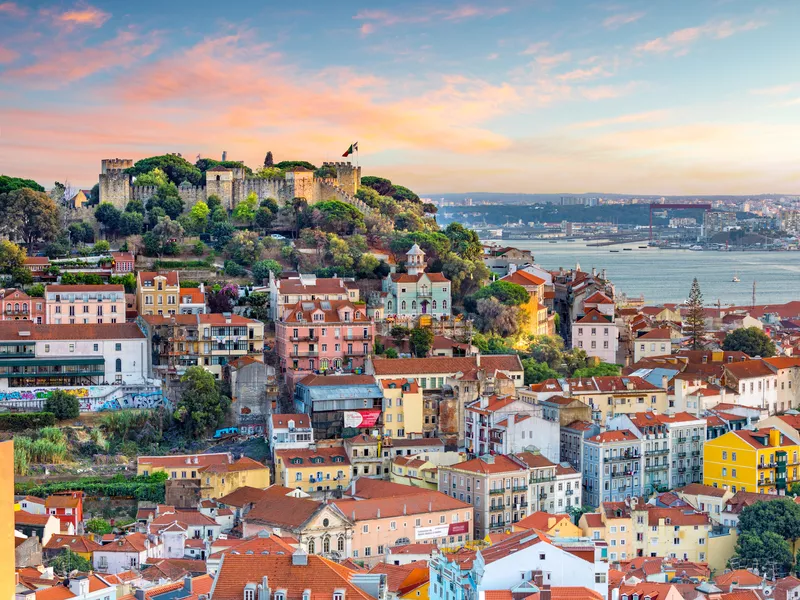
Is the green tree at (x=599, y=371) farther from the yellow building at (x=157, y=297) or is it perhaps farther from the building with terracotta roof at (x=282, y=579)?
the building with terracotta roof at (x=282, y=579)

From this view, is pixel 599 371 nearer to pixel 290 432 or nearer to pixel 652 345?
pixel 652 345

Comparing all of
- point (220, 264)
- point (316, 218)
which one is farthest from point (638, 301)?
point (220, 264)

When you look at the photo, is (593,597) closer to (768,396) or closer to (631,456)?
(631,456)

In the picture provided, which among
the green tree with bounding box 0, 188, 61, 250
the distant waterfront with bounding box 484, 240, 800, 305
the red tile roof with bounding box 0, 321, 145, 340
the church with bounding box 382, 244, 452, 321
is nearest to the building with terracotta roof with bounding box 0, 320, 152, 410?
the red tile roof with bounding box 0, 321, 145, 340

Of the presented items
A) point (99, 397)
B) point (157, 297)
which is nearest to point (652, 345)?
point (157, 297)

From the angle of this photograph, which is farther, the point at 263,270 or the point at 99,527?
the point at 263,270

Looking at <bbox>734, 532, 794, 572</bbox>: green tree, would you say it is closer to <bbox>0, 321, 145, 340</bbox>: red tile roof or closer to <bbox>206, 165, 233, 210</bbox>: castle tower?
<bbox>0, 321, 145, 340</bbox>: red tile roof
